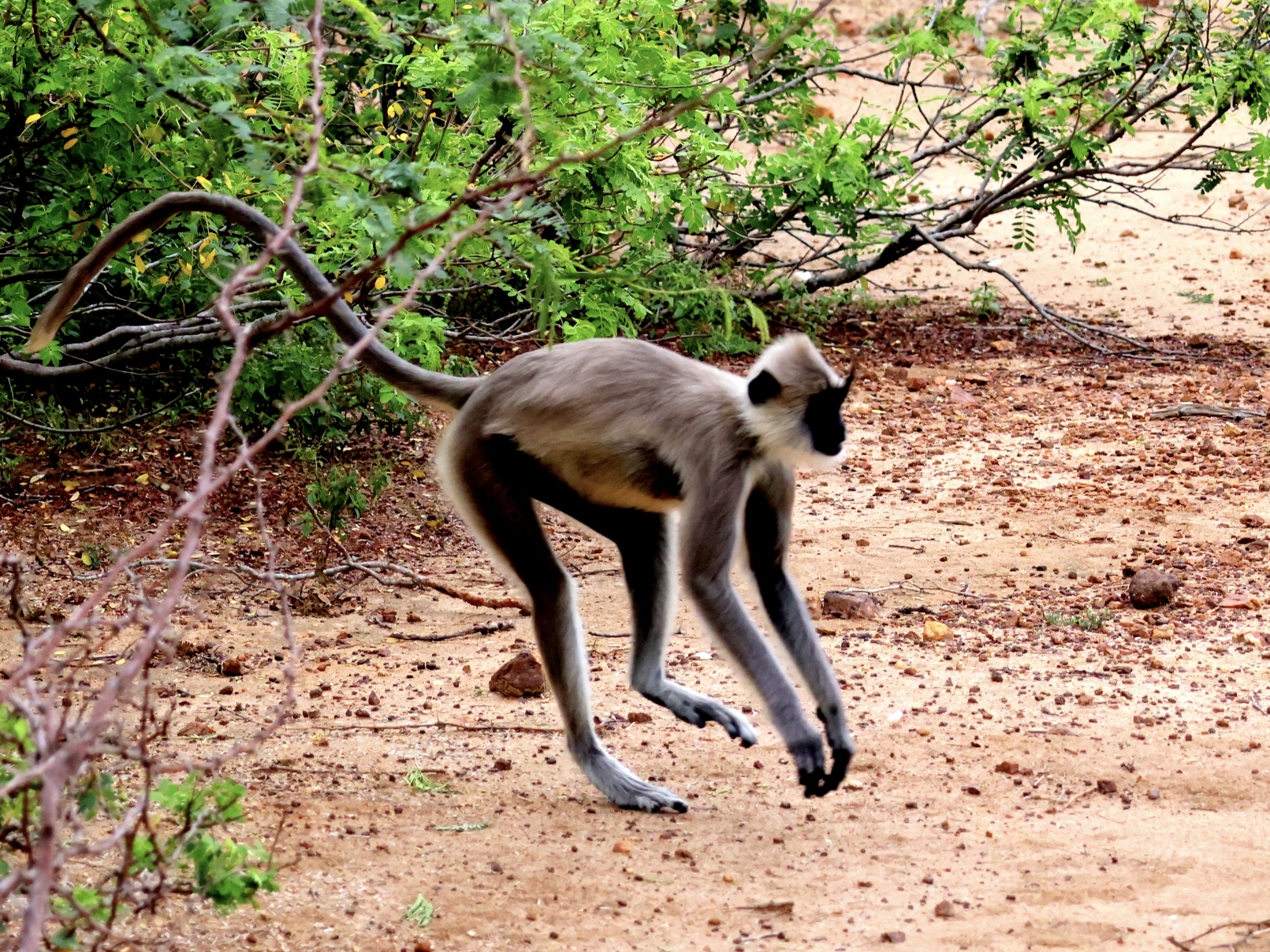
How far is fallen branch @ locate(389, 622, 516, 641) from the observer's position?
532 cm

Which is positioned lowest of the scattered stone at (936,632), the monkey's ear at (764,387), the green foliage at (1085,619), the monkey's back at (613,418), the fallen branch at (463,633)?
the fallen branch at (463,633)

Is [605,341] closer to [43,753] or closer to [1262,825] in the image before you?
[1262,825]

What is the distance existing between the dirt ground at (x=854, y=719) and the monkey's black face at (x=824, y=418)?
0.67 m

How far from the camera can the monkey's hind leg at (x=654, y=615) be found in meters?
4.14

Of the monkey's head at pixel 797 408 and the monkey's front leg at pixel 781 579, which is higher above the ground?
the monkey's head at pixel 797 408

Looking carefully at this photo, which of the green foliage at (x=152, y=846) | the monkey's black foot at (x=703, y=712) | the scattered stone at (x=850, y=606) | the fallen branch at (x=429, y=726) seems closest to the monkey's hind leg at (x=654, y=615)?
the monkey's black foot at (x=703, y=712)

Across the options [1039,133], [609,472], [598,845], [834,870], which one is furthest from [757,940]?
[1039,133]

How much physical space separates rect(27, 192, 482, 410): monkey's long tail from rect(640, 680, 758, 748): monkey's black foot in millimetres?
980

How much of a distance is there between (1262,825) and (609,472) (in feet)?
5.87

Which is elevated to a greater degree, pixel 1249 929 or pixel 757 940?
pixel 1249 929

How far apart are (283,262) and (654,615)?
1.37 m

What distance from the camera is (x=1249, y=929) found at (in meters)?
3.01

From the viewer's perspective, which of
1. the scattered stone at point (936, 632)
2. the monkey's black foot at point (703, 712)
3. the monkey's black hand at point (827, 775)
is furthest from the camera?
the scattered stone at point (936, 632)

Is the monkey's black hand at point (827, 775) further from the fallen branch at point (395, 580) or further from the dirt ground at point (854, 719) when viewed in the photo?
the fallen branch at point (395, 580)
